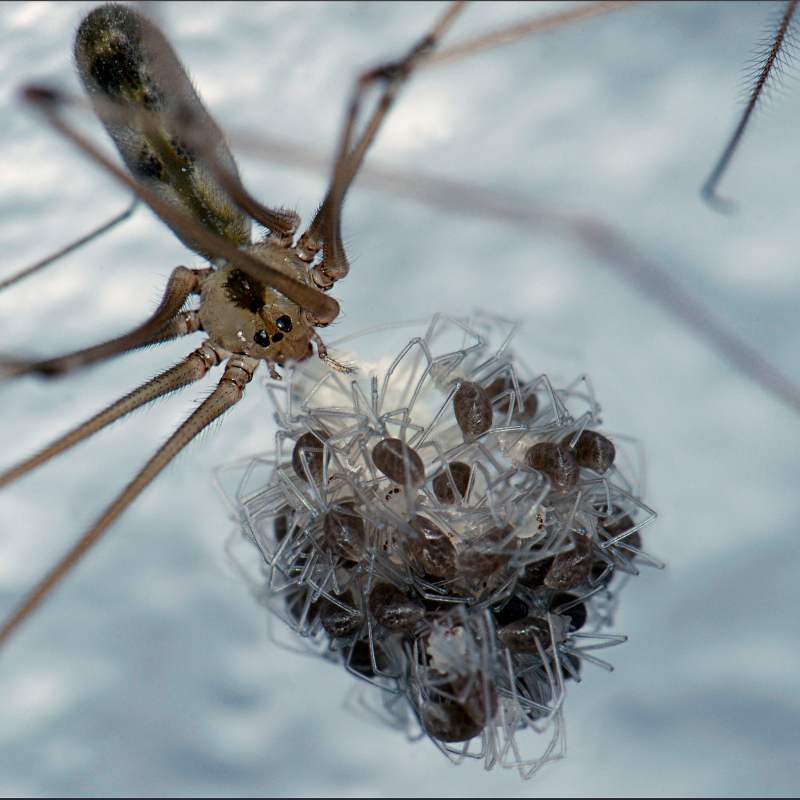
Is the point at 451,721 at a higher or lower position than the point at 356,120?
lower

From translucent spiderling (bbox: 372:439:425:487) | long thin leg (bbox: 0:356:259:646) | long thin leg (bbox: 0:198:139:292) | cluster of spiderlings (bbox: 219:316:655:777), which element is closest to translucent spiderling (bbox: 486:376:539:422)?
cluster of spiderlings (bbox: 219:316:655:777)

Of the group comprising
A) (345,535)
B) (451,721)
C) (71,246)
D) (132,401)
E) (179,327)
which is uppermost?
(71,246)

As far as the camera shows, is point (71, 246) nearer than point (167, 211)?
No

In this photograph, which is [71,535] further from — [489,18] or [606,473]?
[489,18]

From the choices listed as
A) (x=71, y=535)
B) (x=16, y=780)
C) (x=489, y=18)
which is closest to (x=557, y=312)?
(x=489, y=18)

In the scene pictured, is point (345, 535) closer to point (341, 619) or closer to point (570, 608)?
point (341, 619)

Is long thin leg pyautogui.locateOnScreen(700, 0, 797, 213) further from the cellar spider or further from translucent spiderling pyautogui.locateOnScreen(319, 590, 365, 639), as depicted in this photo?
translucent spiderling pyautogui.locateOnScreen(319, 590, 365, 639)

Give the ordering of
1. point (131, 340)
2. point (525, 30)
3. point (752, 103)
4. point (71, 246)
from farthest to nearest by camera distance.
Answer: point (71, 246), point (752, 103), point (131, 340), point (525, 30)

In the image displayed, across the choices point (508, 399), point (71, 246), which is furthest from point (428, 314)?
point (71, 246)
